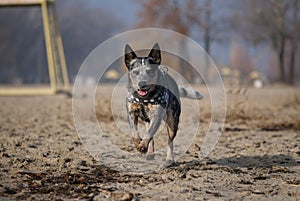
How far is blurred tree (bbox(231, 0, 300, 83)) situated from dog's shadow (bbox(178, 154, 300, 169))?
96.4 feet

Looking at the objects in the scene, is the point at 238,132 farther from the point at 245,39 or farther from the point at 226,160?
the point at 245,39

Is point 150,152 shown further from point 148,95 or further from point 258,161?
point 258,161

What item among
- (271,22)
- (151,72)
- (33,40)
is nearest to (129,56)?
(151,72)

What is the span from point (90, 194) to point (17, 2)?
45.2 feet

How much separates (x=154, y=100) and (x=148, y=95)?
8 centimetres

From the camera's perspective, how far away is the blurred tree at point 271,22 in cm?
3522

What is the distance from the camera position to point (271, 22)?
3653cm

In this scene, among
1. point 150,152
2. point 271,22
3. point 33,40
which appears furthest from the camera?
point 33,40

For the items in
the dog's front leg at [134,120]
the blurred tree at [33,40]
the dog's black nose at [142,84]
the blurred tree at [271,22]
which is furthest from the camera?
the blurred tree at [33,40]

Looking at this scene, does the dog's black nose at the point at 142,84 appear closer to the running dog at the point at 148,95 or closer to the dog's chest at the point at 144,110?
the running dog at the point at 148,95

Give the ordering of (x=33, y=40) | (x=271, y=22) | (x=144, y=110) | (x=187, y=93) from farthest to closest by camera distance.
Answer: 1. (x=33, y=40)
2. (x=271, y=22)
3. (x=187, y=93)
4. (x=144, y=110)

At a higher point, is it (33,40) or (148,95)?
(33,40)

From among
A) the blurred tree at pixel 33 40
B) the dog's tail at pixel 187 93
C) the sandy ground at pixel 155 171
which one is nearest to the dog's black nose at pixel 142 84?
the sandy ground at pixel 155 171

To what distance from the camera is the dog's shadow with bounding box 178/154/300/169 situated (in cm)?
572
